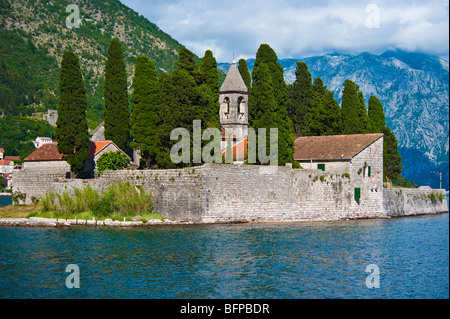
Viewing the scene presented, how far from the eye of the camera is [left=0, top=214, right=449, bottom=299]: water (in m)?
21.0

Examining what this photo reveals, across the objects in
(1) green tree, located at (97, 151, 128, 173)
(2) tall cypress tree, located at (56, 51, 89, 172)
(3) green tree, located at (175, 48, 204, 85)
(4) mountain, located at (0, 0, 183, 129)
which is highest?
(4) mountain, located at (0, 0, 183, 129)

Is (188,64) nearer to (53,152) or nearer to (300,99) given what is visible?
(53,152)

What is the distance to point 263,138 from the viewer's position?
4281cm

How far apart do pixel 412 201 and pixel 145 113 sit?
24.5 meters

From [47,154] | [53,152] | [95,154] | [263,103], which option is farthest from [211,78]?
[47,154]

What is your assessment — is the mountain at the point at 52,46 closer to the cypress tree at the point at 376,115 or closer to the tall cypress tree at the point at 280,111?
the cypress tree at the point at 376,115

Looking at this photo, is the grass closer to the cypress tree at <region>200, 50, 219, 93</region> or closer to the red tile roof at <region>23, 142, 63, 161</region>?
the red tile roof at <region>23, 142, 63, 161</region>

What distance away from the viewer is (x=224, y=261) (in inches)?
1019

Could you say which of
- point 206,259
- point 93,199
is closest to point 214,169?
point 93,199

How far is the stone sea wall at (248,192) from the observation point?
37.8 m

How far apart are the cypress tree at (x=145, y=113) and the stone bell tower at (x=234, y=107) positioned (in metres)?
5.79

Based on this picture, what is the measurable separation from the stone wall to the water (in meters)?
11.4

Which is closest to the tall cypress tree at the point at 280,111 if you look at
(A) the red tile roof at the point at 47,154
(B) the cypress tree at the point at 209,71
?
(B) the cypress tree at the point at 209,71

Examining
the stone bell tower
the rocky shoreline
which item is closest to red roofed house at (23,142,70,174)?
the rocky shoreline
